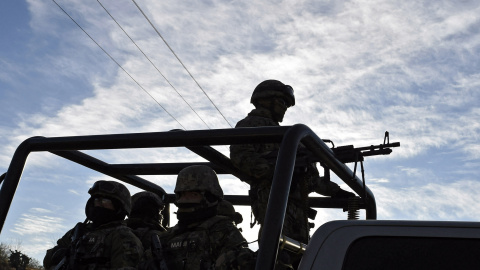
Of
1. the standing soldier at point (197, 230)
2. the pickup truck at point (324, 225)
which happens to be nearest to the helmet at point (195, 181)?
the standing soldier at point (197, 230)

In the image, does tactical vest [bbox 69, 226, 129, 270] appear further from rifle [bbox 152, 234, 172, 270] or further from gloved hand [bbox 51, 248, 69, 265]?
rifle [bbox 152, 234, 172, 270]

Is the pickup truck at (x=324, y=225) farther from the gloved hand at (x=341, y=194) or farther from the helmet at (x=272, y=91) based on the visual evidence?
the helmet at (x=272, y=91)

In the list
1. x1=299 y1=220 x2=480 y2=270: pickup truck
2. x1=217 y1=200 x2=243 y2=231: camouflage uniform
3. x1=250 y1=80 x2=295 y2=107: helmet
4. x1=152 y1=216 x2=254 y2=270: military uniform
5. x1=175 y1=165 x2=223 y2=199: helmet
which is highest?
x1=250 y1=80 x2=295 y2=107: helmet

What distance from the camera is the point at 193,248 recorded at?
420 cm

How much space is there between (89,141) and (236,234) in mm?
1335

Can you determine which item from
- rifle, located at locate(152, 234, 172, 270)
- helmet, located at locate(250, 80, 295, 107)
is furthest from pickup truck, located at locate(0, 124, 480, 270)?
helmet, located at locate(250, 80, 295, 107)

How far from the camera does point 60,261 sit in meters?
4.43

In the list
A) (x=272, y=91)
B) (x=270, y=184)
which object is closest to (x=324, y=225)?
(x=270, y=184)

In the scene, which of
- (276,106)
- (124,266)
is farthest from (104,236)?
(276,106)

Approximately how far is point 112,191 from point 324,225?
2.94 meters

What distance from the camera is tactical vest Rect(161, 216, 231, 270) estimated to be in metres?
4.16

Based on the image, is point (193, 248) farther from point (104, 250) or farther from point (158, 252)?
point (104, 250)

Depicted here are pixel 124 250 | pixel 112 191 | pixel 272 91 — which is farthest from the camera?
pixel 272 91

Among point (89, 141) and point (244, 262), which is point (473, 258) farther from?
point (89, 141)
